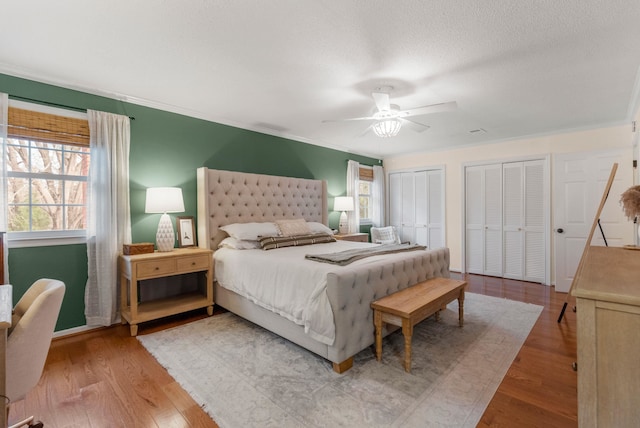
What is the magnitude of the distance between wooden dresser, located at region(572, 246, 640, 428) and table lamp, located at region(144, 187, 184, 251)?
10.6 ft

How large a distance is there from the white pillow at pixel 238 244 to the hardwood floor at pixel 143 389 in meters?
1.21

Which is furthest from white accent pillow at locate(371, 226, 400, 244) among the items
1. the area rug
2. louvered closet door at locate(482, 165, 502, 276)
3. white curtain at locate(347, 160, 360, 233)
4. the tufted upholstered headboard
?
the area rug

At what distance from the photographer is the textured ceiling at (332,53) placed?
1.80m

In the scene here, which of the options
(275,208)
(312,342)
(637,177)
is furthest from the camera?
(275,208)

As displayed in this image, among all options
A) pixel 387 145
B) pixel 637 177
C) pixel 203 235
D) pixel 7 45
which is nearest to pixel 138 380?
pixel 203 235

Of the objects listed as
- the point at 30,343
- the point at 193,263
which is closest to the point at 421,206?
the point at 193,263

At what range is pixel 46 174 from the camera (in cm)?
277

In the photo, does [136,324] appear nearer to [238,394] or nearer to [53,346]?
[53,346]

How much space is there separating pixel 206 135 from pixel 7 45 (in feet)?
6.02

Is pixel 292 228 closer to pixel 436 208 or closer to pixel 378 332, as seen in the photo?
pixel 378 332

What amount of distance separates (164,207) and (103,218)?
1.82 ft

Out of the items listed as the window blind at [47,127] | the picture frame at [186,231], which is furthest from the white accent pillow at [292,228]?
the window blind at [47,127]

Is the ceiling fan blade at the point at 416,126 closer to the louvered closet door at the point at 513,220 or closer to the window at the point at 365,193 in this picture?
the louvered closet door at the point at 513,220

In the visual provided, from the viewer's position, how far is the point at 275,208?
14.3 ft
